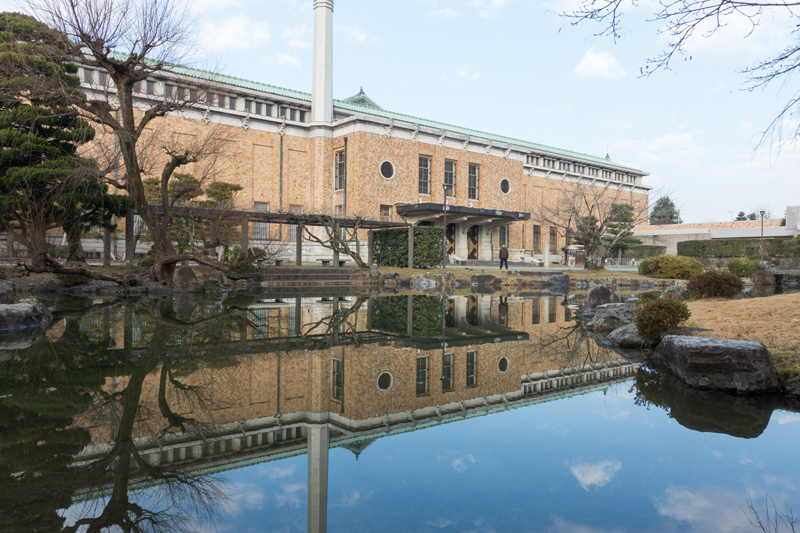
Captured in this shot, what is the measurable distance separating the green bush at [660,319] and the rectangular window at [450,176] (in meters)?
29.5

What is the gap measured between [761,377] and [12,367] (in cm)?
816

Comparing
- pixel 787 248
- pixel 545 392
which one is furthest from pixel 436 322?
pixel 787 248

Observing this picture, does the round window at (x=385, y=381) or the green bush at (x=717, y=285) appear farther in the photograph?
the green bush at (x=717, y=285)

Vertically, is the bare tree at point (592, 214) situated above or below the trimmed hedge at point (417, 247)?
above

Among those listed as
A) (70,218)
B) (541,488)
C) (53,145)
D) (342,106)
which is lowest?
(541,488)

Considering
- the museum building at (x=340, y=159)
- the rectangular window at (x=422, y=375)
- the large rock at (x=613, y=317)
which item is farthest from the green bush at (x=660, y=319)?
the museum building at (x=340, y=159)

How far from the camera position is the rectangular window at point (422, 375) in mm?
5220

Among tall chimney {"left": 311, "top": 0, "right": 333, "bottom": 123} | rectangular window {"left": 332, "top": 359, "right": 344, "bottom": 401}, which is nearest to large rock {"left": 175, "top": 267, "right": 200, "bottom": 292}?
rectangular window {"left": 332, "top": 359, "right": 344, "bottom": 401}

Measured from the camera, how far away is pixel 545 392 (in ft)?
17.7

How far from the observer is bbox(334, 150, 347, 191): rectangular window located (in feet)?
109

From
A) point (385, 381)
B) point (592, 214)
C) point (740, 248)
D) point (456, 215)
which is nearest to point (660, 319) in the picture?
point (385, 381)

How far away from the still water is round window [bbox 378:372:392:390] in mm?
41

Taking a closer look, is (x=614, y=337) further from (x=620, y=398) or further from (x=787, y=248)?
(x=787, y=248)

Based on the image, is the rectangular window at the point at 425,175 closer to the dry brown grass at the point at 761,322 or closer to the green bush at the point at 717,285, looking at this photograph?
the green bush at the point at 717,285
